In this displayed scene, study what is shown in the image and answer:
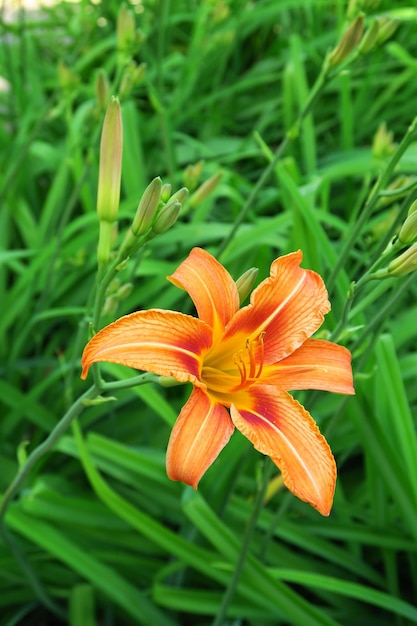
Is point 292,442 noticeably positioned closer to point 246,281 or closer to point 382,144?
point 246,281

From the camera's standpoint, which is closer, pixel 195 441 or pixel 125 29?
pixel 195 441

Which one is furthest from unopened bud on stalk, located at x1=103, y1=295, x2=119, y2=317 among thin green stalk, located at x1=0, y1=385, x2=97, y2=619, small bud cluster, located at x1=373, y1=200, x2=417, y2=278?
small bud cluster, located at x1=373, y1=200, x2=417, y2=278

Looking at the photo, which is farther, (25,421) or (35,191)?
(35,191)

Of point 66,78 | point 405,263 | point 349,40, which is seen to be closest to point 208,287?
point 405,263

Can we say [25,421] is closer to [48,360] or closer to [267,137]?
[48,360]

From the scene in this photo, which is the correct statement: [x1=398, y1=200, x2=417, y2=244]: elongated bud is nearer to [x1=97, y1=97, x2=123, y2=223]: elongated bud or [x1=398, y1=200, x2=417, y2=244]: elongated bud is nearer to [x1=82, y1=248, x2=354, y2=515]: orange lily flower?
[x1=82, y1=248, x2=354, y2=515]: orange lily flower

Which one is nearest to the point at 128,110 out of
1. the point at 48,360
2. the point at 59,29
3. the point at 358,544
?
the point at 48,360
